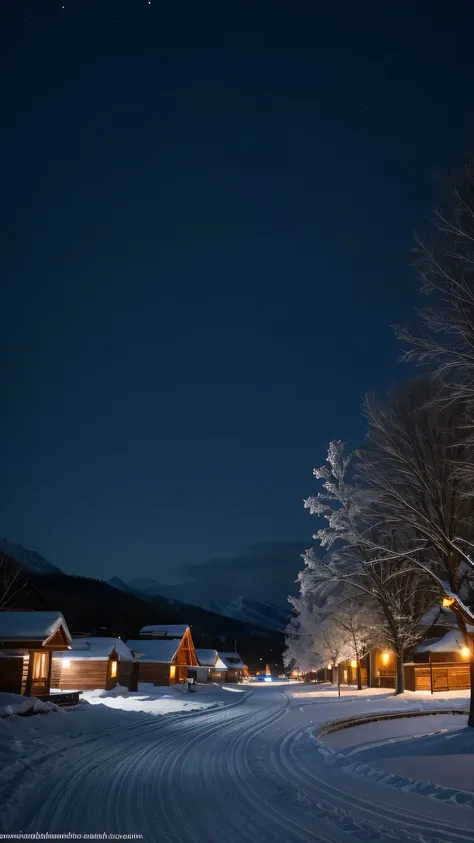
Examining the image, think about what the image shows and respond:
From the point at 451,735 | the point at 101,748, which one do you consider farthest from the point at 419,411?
the point at 101,748

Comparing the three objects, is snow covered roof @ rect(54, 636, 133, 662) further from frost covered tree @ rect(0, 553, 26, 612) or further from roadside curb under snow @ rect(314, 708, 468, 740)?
roadside curb under snow @ rect(314, 708, 468, 740)

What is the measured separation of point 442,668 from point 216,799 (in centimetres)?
4019

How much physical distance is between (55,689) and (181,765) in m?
32.4

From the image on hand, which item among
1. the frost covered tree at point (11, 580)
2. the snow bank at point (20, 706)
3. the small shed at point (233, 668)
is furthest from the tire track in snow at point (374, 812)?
the small shed at point (233, 668)

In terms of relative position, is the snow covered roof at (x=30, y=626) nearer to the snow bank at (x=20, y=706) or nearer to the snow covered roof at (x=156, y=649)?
the snow bank at (x=20, y=706)

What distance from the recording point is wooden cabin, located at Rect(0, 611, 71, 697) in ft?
105

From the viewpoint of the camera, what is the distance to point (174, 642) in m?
63.3

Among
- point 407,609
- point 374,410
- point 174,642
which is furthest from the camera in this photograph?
point 174,642

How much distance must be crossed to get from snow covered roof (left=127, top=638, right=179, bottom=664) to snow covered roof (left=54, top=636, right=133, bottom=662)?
28.7 feet

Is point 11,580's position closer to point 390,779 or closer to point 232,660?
point 390,779

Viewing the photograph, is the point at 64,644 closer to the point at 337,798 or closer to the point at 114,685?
the point at 114,685

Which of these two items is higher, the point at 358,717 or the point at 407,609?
the point at 407,609

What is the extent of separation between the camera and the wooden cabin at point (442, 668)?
4553 centimetres

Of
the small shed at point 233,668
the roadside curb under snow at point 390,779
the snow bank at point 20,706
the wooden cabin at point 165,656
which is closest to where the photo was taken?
the roadside curb under snow at point 390,779
